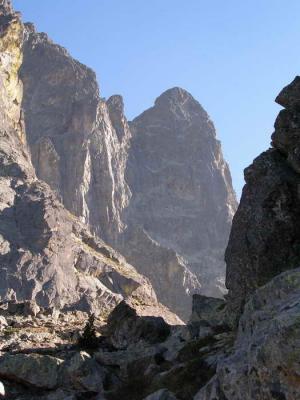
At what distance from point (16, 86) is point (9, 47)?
31.2 feet

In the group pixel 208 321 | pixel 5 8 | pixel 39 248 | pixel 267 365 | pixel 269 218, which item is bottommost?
pixel 267 365

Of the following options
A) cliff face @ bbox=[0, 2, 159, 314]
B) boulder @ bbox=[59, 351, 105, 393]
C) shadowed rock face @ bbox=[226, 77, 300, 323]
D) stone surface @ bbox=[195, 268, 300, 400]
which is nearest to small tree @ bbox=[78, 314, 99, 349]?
boulder @ bbox=[59, 351, 105, 393]

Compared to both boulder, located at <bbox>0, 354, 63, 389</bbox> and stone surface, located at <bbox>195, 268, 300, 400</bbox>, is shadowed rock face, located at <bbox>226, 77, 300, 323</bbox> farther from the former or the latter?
boulder, located at <bbox>0, 354, 63, 389</bbox>

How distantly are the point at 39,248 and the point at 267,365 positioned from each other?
286ft

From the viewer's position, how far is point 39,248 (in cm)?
9562

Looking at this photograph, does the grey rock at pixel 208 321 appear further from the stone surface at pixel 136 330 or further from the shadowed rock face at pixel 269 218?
the stone surface at pixel 136 330

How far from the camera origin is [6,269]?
85250 mm

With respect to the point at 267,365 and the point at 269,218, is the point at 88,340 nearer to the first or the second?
the point at 269,218

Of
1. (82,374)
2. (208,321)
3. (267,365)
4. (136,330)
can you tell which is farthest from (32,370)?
(267,365)

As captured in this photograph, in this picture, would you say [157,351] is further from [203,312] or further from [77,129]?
[77,129]

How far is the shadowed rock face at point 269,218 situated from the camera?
21.7m

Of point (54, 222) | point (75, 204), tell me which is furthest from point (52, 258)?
point (75, 204)

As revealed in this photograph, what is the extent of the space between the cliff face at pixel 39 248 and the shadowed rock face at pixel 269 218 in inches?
2113

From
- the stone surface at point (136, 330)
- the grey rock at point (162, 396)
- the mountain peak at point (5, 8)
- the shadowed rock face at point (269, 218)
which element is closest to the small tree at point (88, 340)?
the stone surface at point (136, 330)
